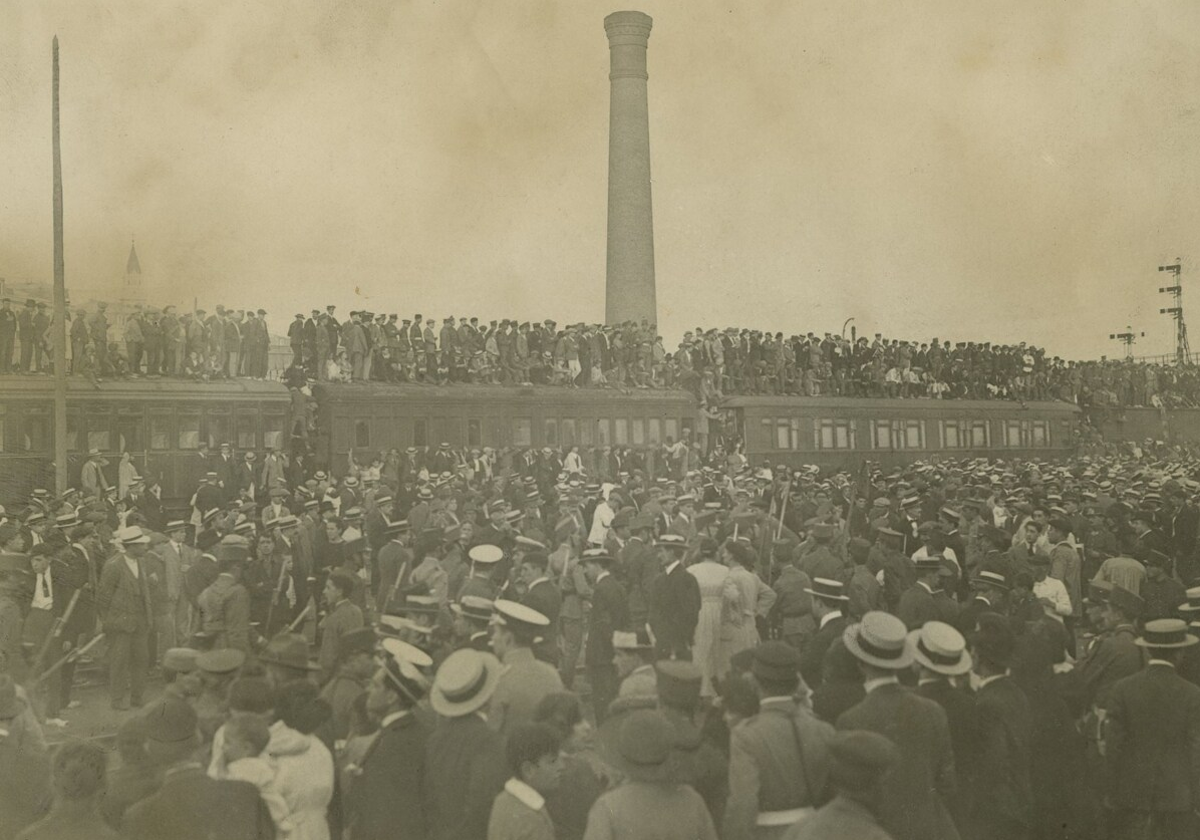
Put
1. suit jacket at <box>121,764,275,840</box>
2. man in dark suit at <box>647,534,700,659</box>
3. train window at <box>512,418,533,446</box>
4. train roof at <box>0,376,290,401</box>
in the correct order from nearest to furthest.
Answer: suit jacket at <box>121,764,275,840</box>
man in dark suit at <box>647,534,700,659</box>
train roof at <box>0,376,290,401</box>
train window at <box>512,418,533,446</box>

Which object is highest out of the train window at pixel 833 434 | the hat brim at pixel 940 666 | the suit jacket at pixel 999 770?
the train window at pixel 833 434

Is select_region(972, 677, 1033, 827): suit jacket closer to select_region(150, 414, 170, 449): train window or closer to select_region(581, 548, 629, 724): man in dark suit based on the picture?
select_region(581, 548, 629, 724): man in dark suit

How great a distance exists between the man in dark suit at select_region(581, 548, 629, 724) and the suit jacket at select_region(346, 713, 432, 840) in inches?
153

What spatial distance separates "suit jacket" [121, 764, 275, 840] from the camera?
4027 mm

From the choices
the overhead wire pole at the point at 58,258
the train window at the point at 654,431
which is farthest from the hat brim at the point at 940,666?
the train window at the point at 654,431

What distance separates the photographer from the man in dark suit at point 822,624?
6469mm

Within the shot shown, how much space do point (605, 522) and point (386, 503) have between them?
9.85ft

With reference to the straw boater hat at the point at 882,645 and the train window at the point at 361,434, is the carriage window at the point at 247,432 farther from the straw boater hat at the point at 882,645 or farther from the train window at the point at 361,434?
the straw boater hat at the point at 882,645

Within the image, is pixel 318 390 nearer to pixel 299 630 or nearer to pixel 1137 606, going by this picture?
pixel 299 630

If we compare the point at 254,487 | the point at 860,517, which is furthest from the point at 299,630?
the point at 860,517

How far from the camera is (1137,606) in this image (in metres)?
6.54

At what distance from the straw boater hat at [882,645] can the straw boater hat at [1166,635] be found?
5.23 feet

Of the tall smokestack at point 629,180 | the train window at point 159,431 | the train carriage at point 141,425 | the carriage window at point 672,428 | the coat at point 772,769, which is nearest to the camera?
the coat at point 772,769

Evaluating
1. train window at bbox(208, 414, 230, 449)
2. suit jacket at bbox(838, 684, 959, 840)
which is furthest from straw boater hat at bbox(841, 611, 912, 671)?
train window at bbox(208, 414, 230, 449)
